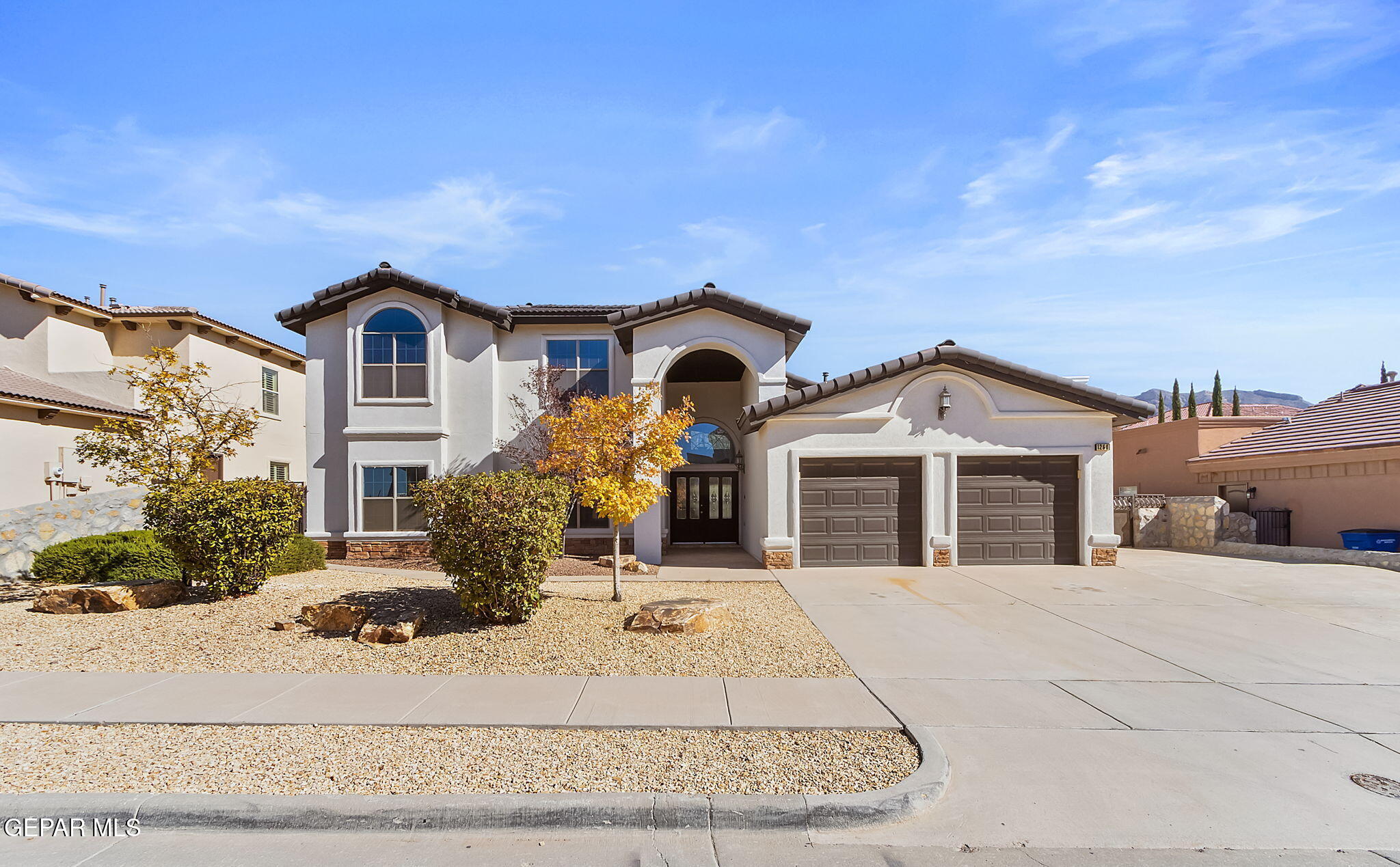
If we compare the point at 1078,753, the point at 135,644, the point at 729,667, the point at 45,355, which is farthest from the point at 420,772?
the point at 45,355

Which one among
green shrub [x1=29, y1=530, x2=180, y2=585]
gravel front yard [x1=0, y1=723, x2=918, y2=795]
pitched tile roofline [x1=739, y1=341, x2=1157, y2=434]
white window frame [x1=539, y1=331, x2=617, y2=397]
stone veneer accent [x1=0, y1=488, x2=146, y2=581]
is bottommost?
gravel front yard [x1=0, y1=723, x2=918, y2=795]

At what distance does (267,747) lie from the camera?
4.78 metres

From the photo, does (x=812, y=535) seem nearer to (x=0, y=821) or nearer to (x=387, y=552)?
(x=387, y=552)

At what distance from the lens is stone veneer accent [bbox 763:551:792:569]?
1354 centimetres

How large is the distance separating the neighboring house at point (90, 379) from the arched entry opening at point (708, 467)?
1023 cm

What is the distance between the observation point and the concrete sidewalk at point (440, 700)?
5.29m

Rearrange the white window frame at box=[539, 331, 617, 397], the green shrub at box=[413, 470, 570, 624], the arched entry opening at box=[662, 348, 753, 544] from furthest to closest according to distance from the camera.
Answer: the arched entry opening at box=[662, 348, 753, 544], the white window frame at box=[539, 331, 617, 397], the green shrub at box=[413, 470, 570, 624]

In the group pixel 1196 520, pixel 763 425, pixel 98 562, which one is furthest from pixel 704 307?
pixel 1196 520

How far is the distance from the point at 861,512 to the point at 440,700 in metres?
9.87

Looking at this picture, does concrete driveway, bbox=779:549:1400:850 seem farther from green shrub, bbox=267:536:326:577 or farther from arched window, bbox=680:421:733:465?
green shrub, bbox=267:536:326:577

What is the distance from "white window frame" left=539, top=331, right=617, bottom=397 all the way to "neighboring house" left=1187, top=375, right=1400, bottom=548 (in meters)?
16.9

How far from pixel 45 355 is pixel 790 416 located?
20008 mm

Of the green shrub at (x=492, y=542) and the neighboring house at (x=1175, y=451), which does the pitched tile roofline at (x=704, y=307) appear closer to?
the green shrub at (x=492, y=542)

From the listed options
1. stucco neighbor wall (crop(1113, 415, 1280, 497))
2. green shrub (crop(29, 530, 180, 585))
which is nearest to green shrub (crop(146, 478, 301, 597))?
green shrub (crop(29, 530, 180, 585))
